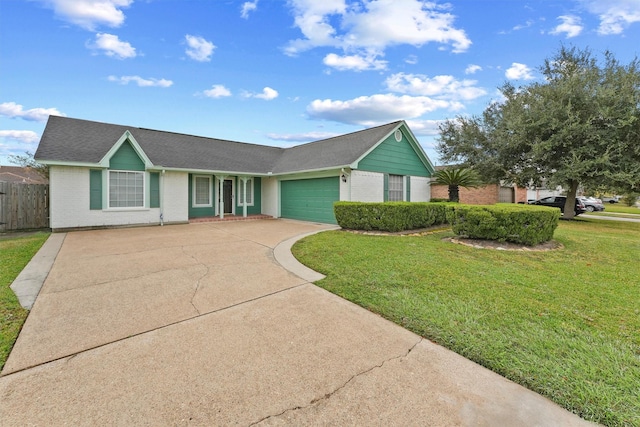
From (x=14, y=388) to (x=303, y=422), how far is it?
7.75ft

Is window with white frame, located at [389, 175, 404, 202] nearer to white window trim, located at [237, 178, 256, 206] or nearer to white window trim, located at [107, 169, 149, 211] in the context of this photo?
white window trim, located at [237, 178, 256, 206]

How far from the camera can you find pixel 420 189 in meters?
15.9

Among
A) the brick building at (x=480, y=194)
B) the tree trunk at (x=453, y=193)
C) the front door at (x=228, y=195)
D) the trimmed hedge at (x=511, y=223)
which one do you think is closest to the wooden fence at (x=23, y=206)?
the front door at (x=228, y=195)

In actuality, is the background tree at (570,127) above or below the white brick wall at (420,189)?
above

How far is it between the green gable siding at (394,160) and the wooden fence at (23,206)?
1338 centimetres

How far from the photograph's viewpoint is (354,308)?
3.79 meters

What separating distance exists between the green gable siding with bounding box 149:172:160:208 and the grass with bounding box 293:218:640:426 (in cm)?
908

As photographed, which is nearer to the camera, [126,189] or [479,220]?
[479,220]

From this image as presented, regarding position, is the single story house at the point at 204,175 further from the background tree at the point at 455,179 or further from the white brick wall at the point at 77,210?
the background tree at the point at 455,179

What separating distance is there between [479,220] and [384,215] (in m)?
3.02

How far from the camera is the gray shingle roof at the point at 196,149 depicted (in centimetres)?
1152

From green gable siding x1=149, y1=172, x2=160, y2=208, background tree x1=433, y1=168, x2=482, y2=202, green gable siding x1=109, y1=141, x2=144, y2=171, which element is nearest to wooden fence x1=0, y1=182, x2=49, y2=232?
green gable siding x1=109, y1=141, x2=144, y2=171

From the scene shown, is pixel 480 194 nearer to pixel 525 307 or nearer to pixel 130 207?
pixel 525 307

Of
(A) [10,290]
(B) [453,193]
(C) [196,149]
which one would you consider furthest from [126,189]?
(B) [453,193]
